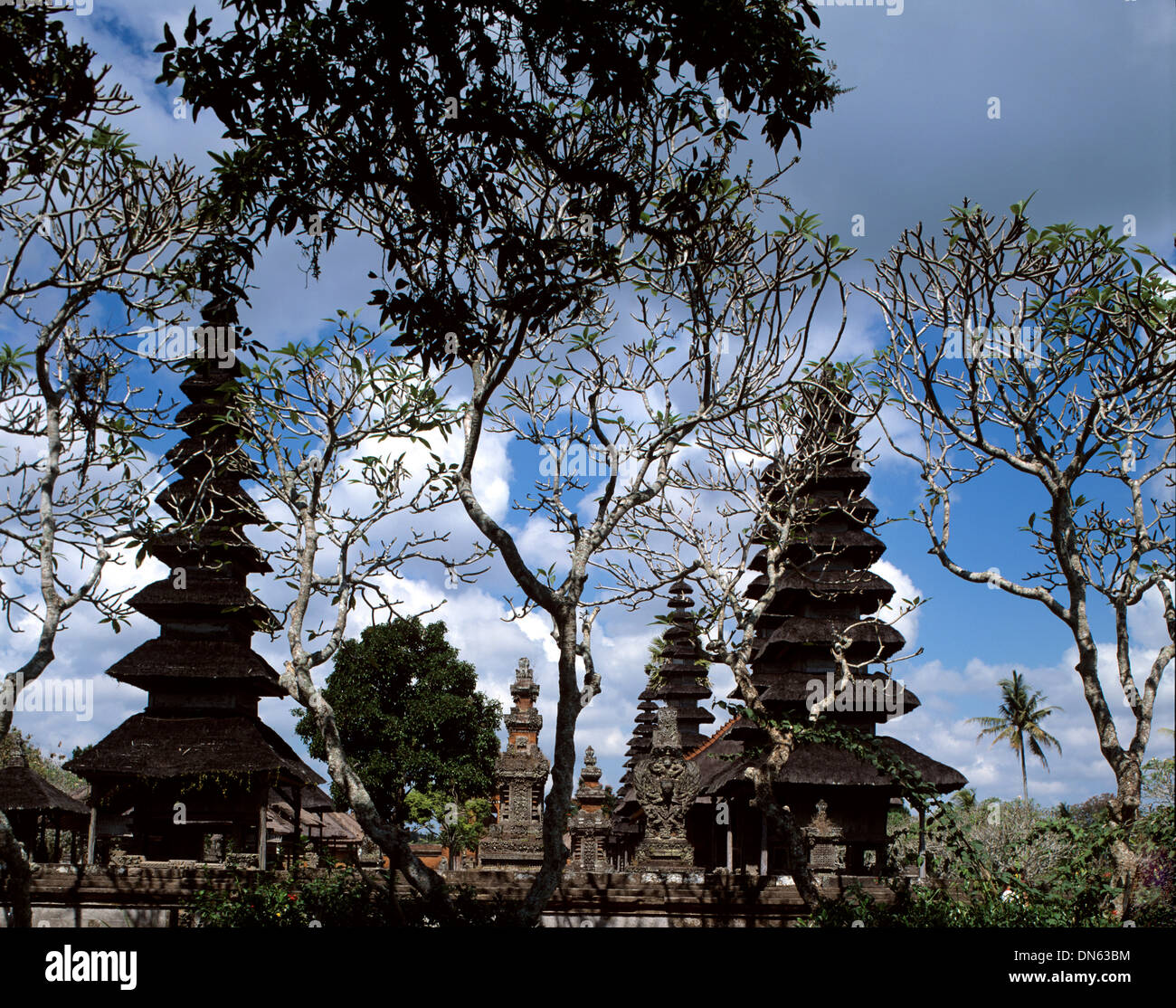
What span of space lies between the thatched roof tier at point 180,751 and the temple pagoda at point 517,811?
25.6 feet

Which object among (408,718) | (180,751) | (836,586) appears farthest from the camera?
(408,718)

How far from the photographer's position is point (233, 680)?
24.8m

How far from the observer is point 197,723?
2447cm

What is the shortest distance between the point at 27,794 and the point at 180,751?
18.1ft

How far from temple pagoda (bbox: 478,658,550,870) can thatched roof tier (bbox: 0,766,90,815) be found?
11530 mm

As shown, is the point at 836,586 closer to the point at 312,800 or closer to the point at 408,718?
the point at 312,800

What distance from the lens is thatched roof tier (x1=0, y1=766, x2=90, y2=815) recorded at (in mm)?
25281

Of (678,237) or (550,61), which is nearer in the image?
(550,61)

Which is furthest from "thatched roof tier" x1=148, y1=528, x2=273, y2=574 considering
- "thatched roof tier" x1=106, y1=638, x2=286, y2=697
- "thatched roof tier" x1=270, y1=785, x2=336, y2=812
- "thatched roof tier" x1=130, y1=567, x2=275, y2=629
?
"thatched roof tier" x1=270, y1=785, x2=336, y2=812

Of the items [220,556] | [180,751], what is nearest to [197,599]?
[220,556]

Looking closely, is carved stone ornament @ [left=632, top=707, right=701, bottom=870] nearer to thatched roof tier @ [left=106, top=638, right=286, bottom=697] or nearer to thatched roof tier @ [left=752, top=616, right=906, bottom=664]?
thatched roof tier @ [left=752, top=616, right=906, bottom=664]
